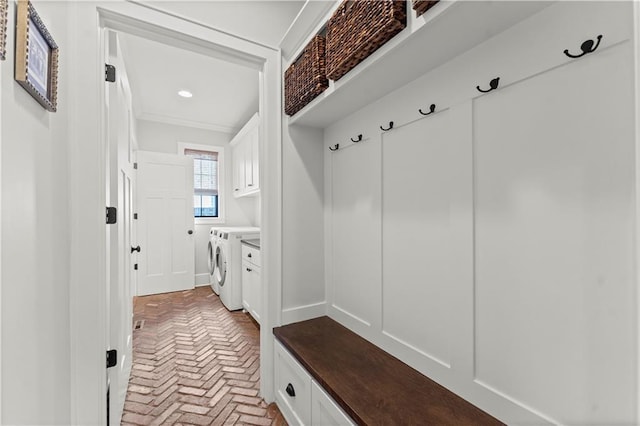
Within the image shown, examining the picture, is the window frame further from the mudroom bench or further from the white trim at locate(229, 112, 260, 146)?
the mudroom bench

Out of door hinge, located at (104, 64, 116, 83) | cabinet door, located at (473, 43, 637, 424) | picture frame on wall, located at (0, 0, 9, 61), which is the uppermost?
door hinge, located at (104, 64, 116, 83)

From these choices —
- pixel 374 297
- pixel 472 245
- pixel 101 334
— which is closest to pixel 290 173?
pixel 374 297

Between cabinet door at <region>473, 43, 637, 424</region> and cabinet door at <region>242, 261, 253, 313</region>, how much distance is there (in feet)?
7.48

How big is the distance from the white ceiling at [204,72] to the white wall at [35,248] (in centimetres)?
→ 80

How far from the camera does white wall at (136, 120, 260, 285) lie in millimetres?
4125

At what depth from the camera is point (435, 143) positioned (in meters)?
1.13

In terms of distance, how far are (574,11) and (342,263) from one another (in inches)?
57.0

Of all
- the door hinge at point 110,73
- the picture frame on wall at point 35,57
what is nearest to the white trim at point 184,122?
the door hinge at point 110,73

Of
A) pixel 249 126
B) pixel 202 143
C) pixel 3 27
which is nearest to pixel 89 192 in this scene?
pixel 3 27

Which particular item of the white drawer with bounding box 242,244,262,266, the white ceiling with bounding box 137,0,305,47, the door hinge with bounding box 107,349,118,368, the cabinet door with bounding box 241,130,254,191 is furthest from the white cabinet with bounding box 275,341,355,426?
the cabinet door with bounding box 241,130,254,191

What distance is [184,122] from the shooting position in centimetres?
428

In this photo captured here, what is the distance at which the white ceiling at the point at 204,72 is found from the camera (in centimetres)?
166

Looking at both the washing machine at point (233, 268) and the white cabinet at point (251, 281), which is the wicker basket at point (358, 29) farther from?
the washing machine at point (233, 268)

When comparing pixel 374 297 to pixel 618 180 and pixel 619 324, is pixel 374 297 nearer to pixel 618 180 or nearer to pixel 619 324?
pixel 619 324
